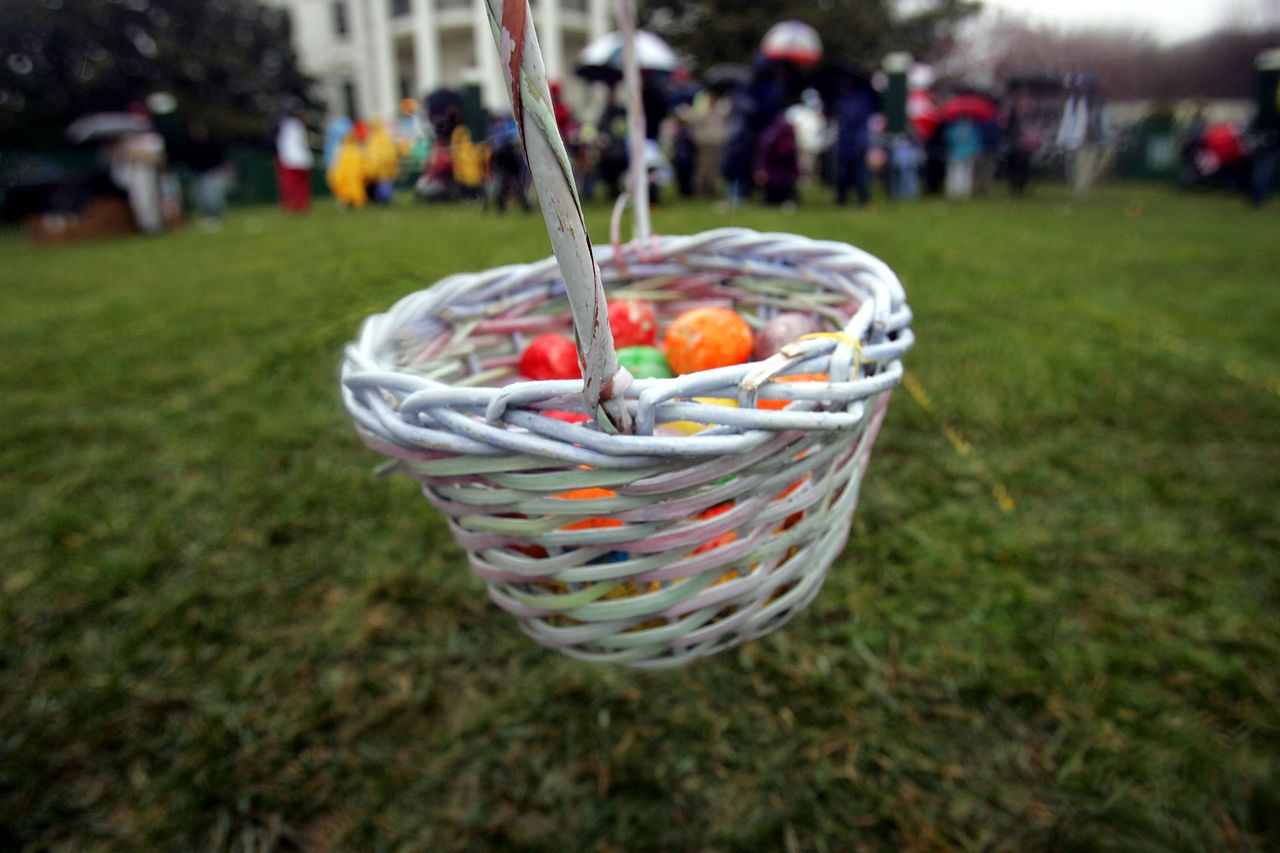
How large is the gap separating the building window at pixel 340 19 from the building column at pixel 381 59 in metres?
1.38

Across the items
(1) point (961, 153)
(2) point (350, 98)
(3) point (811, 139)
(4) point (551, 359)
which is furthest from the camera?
(2) point (350, 98)

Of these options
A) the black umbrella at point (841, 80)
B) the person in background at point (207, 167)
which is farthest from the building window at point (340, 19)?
the black umbrella at point (841, 80)

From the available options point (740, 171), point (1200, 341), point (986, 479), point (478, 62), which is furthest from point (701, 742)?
point (478, 62)

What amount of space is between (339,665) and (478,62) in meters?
23.8

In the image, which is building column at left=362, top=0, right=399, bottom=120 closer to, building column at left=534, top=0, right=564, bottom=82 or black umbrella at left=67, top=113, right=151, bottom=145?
building column at left=534, top=0, right=564, bottom=82

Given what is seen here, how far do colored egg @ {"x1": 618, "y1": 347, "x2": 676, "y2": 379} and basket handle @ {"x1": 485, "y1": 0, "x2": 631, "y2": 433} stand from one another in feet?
1.49

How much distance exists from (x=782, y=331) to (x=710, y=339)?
0.34 feet

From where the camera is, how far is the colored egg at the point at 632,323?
3.51ft

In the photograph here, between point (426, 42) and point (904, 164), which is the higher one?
point (426, 42)

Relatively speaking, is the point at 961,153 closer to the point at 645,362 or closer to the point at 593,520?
the point at 645,362

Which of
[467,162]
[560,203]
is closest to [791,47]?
[467,162]

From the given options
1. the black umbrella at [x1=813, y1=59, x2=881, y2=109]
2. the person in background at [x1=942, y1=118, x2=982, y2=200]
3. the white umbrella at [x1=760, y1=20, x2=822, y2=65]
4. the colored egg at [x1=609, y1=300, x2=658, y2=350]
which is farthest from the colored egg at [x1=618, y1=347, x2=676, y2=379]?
the person in background at [x1=942, y1=118, x2=982, y2=200]

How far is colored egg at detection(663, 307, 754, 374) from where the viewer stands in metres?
0.99

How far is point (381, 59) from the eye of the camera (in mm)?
24516
